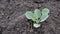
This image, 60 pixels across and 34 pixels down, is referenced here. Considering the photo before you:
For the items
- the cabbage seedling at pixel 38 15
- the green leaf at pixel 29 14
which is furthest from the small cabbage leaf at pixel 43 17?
the green leaf at pixel 29 14

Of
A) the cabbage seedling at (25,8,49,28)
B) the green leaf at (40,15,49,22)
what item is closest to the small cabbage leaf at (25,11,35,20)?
the cabbage seedling at (25,8,49,28)

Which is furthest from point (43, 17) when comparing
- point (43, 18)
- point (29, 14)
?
point (29, 14)

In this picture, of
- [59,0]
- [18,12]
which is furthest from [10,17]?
[59,0]

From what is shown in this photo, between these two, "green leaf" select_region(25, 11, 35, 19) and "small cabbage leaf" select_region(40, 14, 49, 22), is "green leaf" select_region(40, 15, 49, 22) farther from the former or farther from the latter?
"green leaf" select_region(25, 11, 35, 19)

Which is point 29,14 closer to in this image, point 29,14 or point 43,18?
point 29,14

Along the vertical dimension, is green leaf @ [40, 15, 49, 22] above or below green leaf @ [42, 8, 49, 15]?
below
